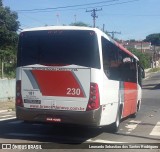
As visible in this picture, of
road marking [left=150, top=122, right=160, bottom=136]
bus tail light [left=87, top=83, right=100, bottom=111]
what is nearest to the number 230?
bus tail light [left=87, top=83, right=100, bottom=111]

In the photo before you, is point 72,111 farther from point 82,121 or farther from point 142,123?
point 142,123

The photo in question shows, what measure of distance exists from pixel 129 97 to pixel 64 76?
555 centimetres

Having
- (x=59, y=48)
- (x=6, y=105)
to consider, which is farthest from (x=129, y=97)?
(x=6, y=105)

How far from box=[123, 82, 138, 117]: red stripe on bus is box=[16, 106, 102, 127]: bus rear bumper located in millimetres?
4147

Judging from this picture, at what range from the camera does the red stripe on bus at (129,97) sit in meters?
14.5

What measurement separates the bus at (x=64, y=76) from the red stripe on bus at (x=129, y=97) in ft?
10.3

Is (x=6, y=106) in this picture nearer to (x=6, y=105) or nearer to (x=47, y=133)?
(x=6, y=105)

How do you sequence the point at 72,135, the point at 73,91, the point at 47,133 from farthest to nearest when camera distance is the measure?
the point at 47,133 < the point at 72,135 < the point at 73,91

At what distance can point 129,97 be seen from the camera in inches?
615

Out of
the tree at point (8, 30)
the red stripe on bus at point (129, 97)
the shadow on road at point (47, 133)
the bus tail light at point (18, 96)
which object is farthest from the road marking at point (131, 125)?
the tree at point (8, 30)

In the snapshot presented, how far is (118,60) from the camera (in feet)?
42.3

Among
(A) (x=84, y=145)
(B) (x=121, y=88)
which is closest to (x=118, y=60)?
(B) (x=121, y=88)

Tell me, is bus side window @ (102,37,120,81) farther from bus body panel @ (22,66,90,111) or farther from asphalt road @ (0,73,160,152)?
asphalt road @ (0,73,160,152)

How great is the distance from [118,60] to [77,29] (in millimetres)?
2547
